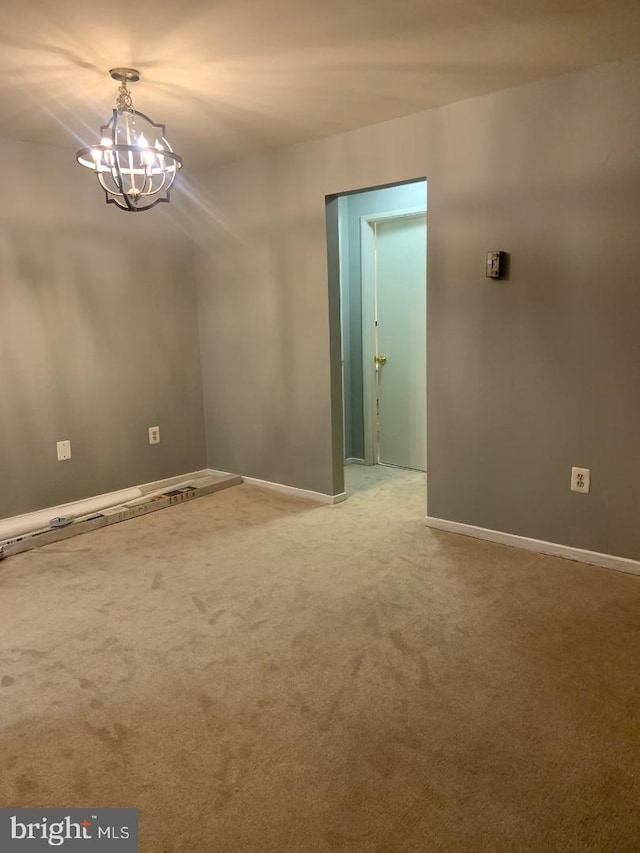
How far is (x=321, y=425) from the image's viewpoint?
13.3 feet

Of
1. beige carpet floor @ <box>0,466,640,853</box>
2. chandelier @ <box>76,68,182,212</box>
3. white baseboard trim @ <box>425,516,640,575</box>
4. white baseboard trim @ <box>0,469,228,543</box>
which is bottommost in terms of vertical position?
beige carpet floor @ <box>0,466,640,853</box>

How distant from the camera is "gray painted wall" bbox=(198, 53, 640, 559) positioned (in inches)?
108

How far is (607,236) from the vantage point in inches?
108

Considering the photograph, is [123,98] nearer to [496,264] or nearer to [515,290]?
[496,264]

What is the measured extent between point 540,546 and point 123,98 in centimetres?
295

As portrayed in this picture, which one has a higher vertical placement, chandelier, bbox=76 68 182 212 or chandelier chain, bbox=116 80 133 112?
chandelier chain, bbox=116 80 133 112

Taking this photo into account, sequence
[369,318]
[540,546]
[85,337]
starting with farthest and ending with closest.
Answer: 1. [369,318]
2. [85,337]
3. [540,546]

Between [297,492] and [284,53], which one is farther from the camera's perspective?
[297,492]

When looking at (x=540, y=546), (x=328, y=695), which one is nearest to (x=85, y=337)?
(x=328, y=695)

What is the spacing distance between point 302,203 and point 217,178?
84cm

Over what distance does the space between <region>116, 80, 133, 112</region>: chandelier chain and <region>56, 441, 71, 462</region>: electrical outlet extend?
2.07 metres

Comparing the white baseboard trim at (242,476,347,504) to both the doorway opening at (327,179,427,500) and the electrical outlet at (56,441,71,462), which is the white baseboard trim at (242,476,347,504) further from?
the electrical outlet at (56,441,71,462)

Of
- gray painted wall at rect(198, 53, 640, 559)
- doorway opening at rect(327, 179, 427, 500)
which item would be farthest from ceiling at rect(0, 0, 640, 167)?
doorway opening at rect(327, 179, 427, 500)

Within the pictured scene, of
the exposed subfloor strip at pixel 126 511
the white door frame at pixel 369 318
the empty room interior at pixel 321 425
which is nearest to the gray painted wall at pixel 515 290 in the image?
the empty room interior at pixel 321 425
